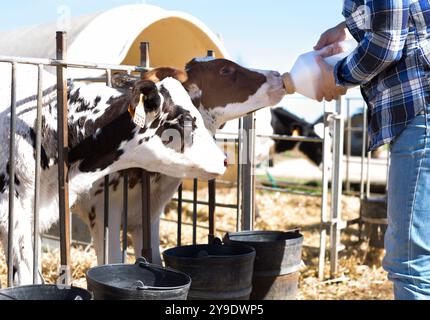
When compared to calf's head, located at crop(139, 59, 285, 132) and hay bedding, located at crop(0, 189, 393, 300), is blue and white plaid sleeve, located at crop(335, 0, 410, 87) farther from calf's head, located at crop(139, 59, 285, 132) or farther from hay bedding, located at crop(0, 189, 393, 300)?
hay bedding, located at crop(0, 189, 393, 300)

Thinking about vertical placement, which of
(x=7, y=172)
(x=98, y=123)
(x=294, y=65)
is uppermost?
(x=294, y=65)

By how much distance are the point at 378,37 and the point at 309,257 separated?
437cm

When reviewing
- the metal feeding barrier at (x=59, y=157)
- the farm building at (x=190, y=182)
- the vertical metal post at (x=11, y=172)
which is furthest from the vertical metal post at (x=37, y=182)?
the farm building at (x=190, y=182)

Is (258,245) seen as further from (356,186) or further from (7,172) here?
(356,186)

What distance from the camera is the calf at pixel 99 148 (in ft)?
10.2

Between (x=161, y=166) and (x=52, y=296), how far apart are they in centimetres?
97

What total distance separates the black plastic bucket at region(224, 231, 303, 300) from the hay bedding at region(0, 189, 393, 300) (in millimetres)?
1510

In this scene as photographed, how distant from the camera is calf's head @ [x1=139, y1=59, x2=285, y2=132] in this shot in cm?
367

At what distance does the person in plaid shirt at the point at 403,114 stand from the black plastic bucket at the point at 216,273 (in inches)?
32.4

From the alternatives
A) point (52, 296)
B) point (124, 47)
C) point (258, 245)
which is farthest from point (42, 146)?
point (124, 47)

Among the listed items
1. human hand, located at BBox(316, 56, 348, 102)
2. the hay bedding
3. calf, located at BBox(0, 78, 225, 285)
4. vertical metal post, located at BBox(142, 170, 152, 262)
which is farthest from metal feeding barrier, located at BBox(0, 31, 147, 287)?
→ the hay bedding

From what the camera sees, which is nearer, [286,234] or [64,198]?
[64,198]

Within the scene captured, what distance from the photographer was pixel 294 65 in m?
3.13

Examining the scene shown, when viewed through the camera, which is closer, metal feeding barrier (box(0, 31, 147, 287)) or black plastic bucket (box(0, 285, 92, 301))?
black plastic bucket (box(0, 285, 92, 301))
